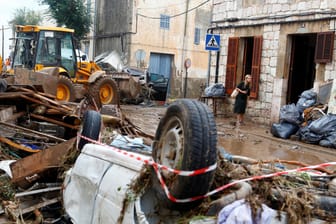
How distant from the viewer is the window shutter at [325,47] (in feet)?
39.9

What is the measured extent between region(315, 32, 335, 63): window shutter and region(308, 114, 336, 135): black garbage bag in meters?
2.30

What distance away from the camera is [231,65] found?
1583cm

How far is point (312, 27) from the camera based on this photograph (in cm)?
1285

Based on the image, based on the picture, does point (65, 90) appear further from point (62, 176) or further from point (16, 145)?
point (62, 176)

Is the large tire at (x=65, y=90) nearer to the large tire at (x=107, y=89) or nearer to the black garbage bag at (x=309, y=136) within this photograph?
the large tire at (x=107, y=89)

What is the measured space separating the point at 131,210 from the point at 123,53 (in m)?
24.4

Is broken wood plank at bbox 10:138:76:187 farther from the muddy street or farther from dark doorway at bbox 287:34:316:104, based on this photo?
dark doorway at bbox 287:34:316:104

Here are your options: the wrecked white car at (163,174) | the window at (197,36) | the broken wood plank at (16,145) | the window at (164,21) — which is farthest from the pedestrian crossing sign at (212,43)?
the window at (197,36)

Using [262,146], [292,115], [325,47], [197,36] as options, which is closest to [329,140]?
[292,115]

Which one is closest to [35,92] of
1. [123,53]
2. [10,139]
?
[10,139]

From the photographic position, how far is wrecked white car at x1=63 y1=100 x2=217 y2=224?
2.88 meters

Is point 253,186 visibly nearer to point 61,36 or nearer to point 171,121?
point 171,121

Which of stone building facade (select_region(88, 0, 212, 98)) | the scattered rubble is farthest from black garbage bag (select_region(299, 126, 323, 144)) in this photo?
stone building facade (select_region(88, 0, 212, 98))

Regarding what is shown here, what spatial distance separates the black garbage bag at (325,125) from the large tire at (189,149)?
8160mm
